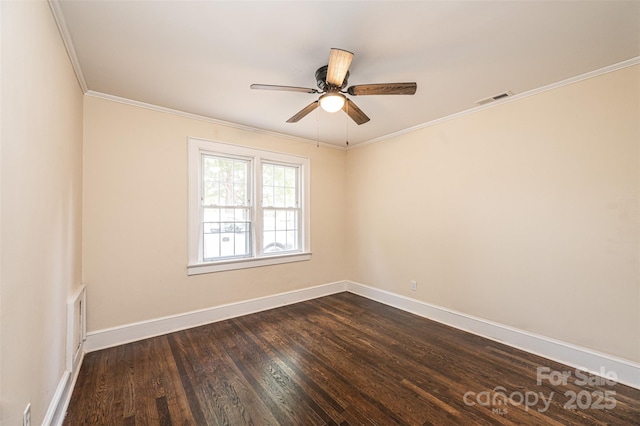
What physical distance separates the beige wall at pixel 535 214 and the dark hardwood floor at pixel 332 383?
476 millimetres

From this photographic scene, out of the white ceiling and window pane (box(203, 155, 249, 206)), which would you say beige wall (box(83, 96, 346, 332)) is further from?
the white ceiling

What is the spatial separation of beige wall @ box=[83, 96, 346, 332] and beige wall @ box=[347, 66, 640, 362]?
8.24ft

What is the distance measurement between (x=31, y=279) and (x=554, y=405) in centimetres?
336

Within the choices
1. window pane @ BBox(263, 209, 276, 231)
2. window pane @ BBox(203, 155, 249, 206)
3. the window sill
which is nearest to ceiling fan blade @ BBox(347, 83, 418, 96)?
window pane @ BBox(203, 155, 249, 206)

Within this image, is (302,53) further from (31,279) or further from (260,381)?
(260,381)

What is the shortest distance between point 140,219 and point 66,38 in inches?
66.8

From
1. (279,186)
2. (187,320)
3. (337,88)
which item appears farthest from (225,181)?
(337,88)

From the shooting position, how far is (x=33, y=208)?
4.45 ft

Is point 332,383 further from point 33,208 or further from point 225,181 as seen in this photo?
point 225,181

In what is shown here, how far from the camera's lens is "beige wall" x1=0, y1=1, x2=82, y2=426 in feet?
3.53

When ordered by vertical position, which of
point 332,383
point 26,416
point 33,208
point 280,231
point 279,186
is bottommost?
point 332,383

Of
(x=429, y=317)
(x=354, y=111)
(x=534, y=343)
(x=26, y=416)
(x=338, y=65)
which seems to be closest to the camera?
(x=26, y=416)

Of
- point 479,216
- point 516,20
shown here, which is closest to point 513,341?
point 479,216

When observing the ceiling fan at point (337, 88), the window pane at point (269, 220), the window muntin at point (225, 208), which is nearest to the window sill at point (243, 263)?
the window muntin at point (225, 208)
